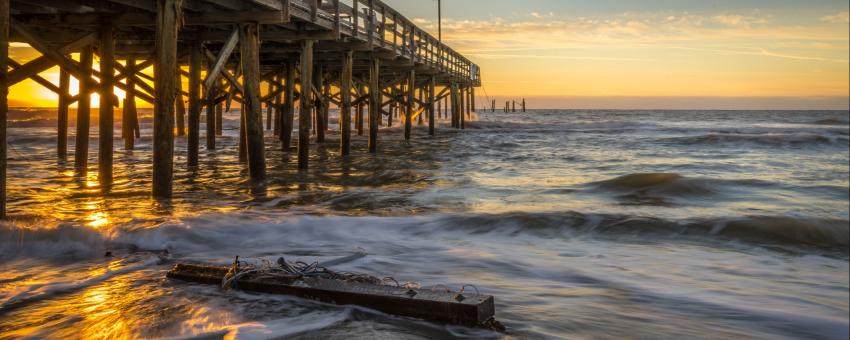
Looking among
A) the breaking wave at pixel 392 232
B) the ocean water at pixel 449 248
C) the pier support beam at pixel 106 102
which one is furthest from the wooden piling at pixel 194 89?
the breaking wave at pixel 392 232

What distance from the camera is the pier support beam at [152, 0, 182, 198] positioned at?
7621 millimetres

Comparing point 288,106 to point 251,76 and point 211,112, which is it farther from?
point 251,76

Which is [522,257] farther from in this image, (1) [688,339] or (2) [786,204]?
(2) [786,204]

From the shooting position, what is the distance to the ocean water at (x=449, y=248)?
3.93m

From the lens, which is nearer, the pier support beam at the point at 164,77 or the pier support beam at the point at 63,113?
the pier support beam at the point at 164,77

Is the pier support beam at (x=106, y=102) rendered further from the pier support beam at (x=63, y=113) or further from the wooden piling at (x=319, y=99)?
the wooden piling at (x=319, y=99)

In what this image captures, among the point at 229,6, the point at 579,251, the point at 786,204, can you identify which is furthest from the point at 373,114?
the point at 579,251

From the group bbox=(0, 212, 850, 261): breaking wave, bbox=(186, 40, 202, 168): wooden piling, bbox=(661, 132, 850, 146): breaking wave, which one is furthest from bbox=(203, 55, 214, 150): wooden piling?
bbox=(661, 132, 850, 146): breaking wave

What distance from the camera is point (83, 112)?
1090cm

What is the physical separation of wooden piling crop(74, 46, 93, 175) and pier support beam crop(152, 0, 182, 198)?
6.56ft

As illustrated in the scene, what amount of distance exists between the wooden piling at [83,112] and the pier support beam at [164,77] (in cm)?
200

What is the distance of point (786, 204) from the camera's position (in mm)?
9633

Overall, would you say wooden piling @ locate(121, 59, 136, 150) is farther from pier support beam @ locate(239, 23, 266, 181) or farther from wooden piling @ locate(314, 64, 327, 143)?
pier support beam @ locate(239, 23, 266, 181)

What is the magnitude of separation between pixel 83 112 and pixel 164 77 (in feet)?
13.8
